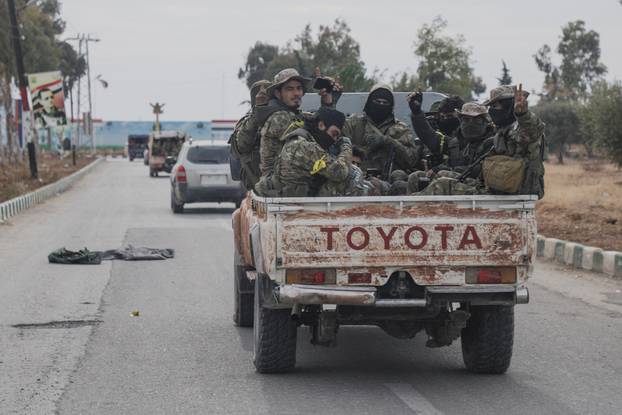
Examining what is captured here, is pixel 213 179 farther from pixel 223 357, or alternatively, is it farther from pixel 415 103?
pixel 223 357

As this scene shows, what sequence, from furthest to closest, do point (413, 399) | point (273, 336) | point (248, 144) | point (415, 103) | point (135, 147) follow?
point (135, 147) → point (248, 144) → point (415, 103) → point (273, 336) → point (413, 399)

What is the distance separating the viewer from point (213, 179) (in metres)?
25.2

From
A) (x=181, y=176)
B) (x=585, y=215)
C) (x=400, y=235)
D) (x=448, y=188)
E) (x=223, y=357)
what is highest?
(x=448, y=188)

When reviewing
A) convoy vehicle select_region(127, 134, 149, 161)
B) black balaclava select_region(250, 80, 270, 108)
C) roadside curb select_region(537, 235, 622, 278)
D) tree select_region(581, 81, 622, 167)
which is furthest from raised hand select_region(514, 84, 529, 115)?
convoy vehicle select_region(127, 134, 149, 161)

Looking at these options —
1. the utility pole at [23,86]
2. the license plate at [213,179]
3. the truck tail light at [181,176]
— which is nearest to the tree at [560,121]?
the utility pole at [23,86]

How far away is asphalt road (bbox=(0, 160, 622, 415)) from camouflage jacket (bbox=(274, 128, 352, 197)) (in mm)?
1270

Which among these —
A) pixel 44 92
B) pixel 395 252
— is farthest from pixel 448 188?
pixel 44 92

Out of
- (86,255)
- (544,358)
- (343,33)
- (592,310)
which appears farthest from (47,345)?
(343,33)

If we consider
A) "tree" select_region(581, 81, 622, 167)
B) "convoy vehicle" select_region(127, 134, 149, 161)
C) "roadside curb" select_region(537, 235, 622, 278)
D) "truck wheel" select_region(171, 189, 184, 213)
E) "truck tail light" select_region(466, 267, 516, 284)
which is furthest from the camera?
"convoy vehicle" select_region(127, 134, 149, 161)

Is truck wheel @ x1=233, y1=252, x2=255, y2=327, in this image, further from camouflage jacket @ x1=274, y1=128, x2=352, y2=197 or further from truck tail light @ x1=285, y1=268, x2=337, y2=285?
truck tail light @ x1=285, y1=268, x2=337, y2=285

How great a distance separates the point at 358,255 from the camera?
7.09 meters

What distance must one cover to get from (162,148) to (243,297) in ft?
140

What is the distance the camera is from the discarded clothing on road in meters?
15.3

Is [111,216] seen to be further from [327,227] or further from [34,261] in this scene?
[327,227]
